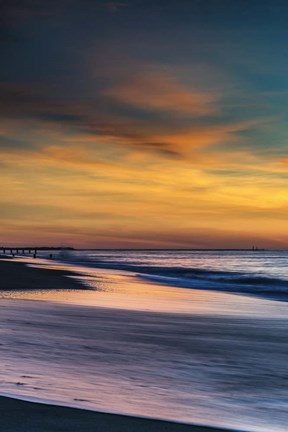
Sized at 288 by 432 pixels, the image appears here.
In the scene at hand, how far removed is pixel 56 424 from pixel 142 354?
4337mm

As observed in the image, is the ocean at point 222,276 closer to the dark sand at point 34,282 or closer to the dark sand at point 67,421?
the dark sand at point 34,282

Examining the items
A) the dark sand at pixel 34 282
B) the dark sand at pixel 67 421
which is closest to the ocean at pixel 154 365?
the dark sand at pixel 67 421

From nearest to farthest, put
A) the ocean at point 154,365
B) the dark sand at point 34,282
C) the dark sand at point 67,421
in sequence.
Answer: the dark sand at point 67,421
the ocean at point 154,365
the dark sand at point 34,282

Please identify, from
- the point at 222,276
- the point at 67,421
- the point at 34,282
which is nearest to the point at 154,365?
the point at 67,421

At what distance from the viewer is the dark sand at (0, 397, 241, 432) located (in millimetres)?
4543

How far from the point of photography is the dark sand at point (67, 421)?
4.54 metres

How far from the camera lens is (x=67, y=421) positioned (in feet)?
15.7

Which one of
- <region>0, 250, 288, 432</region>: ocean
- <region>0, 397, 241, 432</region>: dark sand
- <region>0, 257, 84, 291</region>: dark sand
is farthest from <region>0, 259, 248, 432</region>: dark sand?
<region>0, 257, 84, 291</region>: dark sand

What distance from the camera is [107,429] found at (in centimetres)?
466

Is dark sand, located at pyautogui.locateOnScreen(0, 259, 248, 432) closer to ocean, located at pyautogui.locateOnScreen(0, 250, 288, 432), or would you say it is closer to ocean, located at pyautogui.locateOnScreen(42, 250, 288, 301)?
ocean, located at pyautogui.locateOnScreen(0, 250, 288, 432)

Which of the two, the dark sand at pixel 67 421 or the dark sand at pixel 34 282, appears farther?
the dark sand at pixel 34 282

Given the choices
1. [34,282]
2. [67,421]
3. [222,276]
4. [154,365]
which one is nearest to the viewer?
[67,421]

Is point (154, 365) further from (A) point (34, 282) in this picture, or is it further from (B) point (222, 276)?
(B) point (222, 276)

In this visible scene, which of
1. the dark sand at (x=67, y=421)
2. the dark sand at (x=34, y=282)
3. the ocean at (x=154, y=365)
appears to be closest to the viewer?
the dark sand at (x=67, y=421)
